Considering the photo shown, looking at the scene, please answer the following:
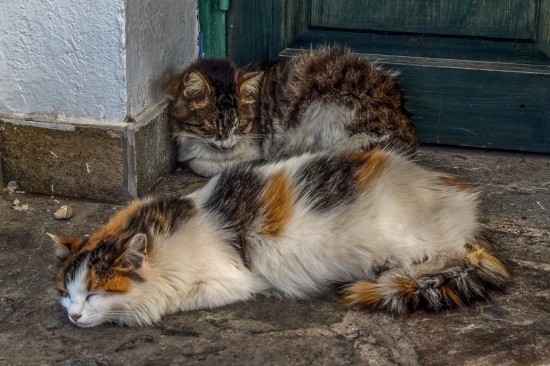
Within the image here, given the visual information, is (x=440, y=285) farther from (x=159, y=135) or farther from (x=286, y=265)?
(x=159, y=135)

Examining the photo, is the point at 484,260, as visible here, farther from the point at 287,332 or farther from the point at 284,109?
the point at 284,109

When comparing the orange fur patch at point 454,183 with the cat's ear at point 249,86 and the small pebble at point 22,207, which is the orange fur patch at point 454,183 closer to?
the cat's ear at point 249,86

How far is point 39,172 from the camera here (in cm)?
380

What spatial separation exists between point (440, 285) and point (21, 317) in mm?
1419

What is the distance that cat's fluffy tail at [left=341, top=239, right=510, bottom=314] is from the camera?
2.86 meters

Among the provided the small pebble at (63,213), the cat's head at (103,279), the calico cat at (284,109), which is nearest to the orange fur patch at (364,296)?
the cat's head at (103,279)

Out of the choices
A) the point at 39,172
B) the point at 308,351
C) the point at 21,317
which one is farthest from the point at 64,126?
the point at 308,351

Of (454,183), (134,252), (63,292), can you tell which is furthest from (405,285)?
(63,292)

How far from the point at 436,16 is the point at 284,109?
864mm

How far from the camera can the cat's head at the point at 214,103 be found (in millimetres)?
4125

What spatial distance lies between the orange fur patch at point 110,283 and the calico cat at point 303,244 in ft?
0.07

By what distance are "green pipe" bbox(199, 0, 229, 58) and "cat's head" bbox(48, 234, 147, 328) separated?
6.01 feet

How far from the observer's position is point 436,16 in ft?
13.4

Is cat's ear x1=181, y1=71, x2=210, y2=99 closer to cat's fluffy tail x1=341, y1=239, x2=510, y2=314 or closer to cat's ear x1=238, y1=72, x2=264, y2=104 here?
cat's ear x1=238, y1=72, x2=264, y2=104
